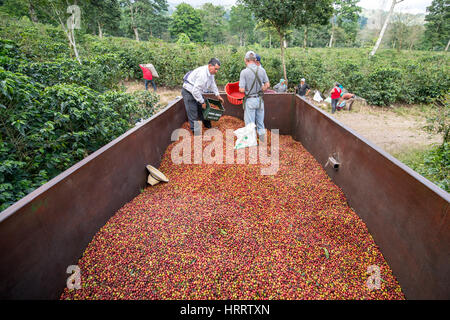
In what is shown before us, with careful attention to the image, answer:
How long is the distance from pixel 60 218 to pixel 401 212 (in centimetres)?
232

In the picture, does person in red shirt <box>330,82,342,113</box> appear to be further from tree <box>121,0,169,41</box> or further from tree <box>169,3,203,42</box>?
tree <box>169,3,203,42</box>

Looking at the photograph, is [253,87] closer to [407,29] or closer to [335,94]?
[335,94]

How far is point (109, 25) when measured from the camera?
2642 centimetres

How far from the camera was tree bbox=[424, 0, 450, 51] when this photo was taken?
1110 inches

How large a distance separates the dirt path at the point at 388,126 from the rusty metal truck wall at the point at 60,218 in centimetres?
394

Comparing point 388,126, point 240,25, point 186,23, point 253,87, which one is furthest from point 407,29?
point 240,25

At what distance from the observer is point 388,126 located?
6621 mm

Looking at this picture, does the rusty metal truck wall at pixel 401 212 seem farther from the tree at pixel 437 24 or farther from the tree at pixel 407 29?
the tree at pixel 437 24

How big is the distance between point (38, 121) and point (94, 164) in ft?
3.46

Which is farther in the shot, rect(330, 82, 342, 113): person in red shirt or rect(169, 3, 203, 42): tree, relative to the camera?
rect(169, 3, 203, 42): tree

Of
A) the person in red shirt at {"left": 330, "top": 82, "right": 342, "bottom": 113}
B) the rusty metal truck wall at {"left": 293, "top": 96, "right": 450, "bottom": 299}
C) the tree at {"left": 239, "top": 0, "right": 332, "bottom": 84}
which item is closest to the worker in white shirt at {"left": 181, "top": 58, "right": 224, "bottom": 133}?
the rusty metal truck wall at {"left": 293, "top": 96, "right": 450, "bottom": 299}

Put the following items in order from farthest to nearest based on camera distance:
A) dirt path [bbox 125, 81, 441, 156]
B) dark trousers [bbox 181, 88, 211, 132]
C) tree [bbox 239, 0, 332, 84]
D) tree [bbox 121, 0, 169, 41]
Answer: tree [bbox 121, 0, 169, 41]
tree [bbox 239, 0, 332, 84]
dirt path [bbox 125, 81, 441, 156]
dark trousers [bbox 181, 88, 211, 132]

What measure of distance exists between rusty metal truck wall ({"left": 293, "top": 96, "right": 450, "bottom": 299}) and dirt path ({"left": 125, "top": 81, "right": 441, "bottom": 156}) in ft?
7.52

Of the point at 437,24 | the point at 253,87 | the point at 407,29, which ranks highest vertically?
the point at 437,24
